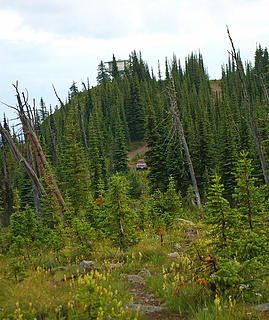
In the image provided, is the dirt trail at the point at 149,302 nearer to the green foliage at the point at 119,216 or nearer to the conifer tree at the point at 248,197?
the conifer tree at the point at 248,197

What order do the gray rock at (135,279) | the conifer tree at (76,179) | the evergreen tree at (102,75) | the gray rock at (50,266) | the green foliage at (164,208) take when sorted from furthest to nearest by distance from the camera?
the evergreen tree at (102,75) < the conifer tree at (76,179) < the green foliage at (164,208) < the gray rock at (50,266) < the gray rock at (135,279)

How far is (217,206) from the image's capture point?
5152 mm

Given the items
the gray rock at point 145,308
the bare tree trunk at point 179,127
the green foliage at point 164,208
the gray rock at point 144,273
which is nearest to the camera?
the gray rock at point 145,308

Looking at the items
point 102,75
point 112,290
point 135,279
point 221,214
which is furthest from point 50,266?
point 102,75

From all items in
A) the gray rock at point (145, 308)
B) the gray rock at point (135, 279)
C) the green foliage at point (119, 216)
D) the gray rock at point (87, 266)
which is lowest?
the gray rock at point (135, 279)

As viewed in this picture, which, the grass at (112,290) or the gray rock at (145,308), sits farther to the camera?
the gray rock at (145,308)

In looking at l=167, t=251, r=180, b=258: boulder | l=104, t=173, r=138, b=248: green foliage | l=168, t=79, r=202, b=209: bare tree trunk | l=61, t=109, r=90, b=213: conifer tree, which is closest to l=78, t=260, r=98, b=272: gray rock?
l=104, t=173, r=138, b=248: green foliage

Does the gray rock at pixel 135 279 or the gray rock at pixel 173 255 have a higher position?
the gray rock at pixel 135 279

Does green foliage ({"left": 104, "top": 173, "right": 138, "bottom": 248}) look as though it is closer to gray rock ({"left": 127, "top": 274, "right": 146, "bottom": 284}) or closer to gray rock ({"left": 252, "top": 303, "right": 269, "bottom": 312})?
gray rock ({"left": 127, "top": 274, "right": 146, "bottom": 284})

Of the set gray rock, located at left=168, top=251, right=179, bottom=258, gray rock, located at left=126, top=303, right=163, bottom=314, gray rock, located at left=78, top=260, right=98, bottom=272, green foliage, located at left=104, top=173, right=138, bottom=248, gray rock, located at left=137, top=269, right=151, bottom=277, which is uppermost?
green foliage, located at left=104, top=173, right=138, bottom=248

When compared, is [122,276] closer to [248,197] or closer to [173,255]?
[173,255]

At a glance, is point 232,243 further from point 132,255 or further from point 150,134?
point 150,134

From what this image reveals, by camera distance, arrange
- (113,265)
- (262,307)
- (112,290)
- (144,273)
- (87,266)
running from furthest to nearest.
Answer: (113,265) < (87,266) < (144,273) < (112,290) < (262,307)

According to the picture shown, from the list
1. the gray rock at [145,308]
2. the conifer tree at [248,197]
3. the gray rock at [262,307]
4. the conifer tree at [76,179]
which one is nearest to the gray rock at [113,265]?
the gray rock at [145,308]
